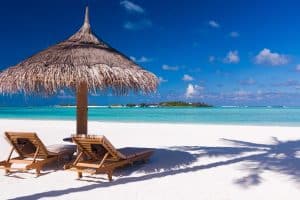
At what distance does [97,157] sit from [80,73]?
4.02 feet

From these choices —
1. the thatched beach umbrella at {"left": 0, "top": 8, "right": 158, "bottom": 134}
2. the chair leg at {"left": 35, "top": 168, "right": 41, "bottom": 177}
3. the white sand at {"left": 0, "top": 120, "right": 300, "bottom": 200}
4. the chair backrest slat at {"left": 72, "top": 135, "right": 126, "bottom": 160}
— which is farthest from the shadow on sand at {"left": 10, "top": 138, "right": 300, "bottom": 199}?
the thatched beach umbrella at {"left": 0, "top": 8, "right": 158, "bottom": 134}

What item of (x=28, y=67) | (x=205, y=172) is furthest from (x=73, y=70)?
(x=205, y=172)

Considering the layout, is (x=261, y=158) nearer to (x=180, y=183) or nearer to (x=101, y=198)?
(x=180, y=183)

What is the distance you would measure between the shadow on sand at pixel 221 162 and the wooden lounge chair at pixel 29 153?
0.93 metres

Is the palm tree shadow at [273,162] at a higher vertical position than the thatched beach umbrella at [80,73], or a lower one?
lower

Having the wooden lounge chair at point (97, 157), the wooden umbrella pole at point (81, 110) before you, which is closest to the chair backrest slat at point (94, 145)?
the wooden lounge chair at point (97, 157)

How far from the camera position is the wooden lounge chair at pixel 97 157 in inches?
199

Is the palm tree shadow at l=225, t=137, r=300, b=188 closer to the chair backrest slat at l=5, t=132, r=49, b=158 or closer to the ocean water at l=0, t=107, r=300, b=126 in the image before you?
the chair backrest slat at l=5, t=132, r=49, b=158

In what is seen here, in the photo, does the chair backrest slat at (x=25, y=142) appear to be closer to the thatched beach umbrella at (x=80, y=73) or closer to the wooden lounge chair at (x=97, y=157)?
the wooden lounge chair at (x=97, y=157)

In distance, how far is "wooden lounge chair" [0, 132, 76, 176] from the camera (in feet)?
17.7

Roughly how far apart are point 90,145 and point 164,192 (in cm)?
→ 130

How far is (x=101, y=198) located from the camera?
4281mm

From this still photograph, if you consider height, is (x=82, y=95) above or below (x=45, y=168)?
above

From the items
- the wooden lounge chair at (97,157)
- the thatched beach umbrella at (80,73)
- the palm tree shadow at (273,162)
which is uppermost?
the thatched beach umbrella at (80,73)
